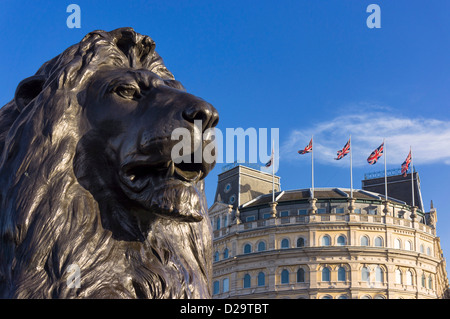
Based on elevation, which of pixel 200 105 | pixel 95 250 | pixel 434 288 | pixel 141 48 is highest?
pixel 434 288

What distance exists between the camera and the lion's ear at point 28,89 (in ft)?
7.23

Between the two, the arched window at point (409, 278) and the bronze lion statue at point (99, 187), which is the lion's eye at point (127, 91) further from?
the arched window at point (409, 278)

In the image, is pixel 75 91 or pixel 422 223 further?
pixel 422 223

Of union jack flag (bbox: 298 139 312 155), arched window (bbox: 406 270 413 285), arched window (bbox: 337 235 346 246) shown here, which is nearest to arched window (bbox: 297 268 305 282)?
arched window (bbox: 337 235 346 246)

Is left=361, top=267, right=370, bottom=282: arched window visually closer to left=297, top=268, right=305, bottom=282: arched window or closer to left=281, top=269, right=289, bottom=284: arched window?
left=297, top=268, right=305, bottom=282: arched window

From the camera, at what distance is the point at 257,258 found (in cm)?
5300

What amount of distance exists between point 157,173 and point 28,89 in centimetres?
61

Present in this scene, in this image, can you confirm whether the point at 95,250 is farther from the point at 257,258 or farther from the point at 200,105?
the point at 257,258

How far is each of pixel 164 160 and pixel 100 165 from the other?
254 millimetres

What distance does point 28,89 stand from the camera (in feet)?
7.29

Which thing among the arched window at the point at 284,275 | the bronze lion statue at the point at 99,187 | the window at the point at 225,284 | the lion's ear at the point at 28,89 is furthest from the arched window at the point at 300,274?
the lion's ear at the point at 28,89

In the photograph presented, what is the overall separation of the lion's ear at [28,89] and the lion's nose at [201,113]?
615mm
